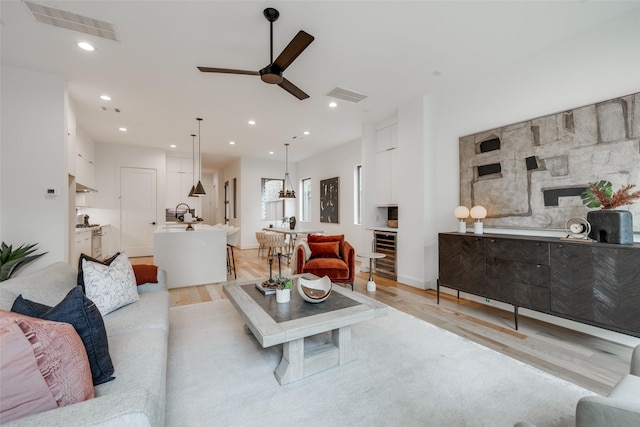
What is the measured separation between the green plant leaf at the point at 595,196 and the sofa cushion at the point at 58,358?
3.79 meters

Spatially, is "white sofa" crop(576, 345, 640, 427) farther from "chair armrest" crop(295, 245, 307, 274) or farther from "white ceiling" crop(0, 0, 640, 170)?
"chair armrest" crop(295, 245, 307, 274)

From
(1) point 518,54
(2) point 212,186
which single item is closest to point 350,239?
(1) point 518,54

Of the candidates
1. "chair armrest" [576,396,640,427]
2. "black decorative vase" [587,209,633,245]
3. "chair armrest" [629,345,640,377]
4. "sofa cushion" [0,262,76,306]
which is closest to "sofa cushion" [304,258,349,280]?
"sofa cushion" [0,262,76,306]

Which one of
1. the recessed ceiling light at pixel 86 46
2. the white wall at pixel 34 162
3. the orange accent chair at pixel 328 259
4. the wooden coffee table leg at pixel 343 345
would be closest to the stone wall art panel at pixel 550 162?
the orange accent chair at pixel 328 259

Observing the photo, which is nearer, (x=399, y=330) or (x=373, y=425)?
(x=373, y=425)

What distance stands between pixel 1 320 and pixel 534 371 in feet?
10.0

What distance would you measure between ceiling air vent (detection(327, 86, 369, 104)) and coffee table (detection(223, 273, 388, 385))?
10.1 ft

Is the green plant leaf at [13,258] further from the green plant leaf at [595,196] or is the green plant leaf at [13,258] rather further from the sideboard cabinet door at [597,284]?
the green plant leaf at [595,196]

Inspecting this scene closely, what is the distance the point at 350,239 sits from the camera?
23.1 ft

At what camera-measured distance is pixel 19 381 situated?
821mm

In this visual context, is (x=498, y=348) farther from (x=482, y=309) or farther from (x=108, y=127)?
(x=108, y=127)

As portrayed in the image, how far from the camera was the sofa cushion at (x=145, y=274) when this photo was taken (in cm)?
261

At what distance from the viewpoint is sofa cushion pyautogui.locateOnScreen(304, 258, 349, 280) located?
12.7 ft

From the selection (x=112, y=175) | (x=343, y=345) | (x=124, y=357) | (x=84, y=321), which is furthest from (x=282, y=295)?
(x=112, y=175)
